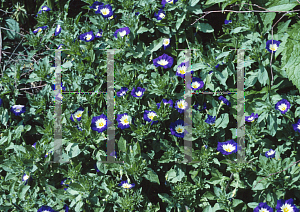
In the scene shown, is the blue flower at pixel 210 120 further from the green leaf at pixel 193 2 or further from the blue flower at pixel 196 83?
the green leaf at pixel 193 2

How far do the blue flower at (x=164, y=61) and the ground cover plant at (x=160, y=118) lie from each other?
1cm

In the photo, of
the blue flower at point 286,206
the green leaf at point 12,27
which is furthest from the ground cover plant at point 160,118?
the green leaf at point 12,27

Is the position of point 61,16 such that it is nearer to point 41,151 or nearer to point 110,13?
point 110,13

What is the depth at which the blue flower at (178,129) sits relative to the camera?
2304 millimetres

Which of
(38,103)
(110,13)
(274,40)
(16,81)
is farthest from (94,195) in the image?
(274,40)

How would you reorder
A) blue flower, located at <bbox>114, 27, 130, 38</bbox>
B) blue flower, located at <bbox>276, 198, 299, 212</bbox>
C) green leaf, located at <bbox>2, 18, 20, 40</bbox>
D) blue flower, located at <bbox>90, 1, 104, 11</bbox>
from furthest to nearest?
green leaf, located at <bbox>2, 18, 20, 40</bbox> → blue flower, located at <bbox>90, 1, 104, 11</bbox> → blue flower, located at <bbox>114, 27, 130, 38</bbox> → blue flower, located at <bbox>276, 198, 299, 212</bbox>

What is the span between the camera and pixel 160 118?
7.47ft

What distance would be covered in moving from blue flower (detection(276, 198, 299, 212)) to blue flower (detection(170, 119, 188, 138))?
77 cm

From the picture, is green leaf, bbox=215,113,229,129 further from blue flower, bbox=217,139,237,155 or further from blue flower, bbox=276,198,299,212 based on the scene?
blue flower, bbox=276,198,299,212

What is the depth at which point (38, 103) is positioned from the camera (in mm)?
2656

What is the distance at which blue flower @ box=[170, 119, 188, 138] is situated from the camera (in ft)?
7.56

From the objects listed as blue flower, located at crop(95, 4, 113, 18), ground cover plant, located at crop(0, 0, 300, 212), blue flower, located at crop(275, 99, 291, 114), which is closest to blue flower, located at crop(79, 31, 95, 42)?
ground cover plant, located at crop(0, 0, 300, 212)

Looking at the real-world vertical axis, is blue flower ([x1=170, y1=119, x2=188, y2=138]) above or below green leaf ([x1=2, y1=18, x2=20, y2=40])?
below

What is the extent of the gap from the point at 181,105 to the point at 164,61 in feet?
1.33
